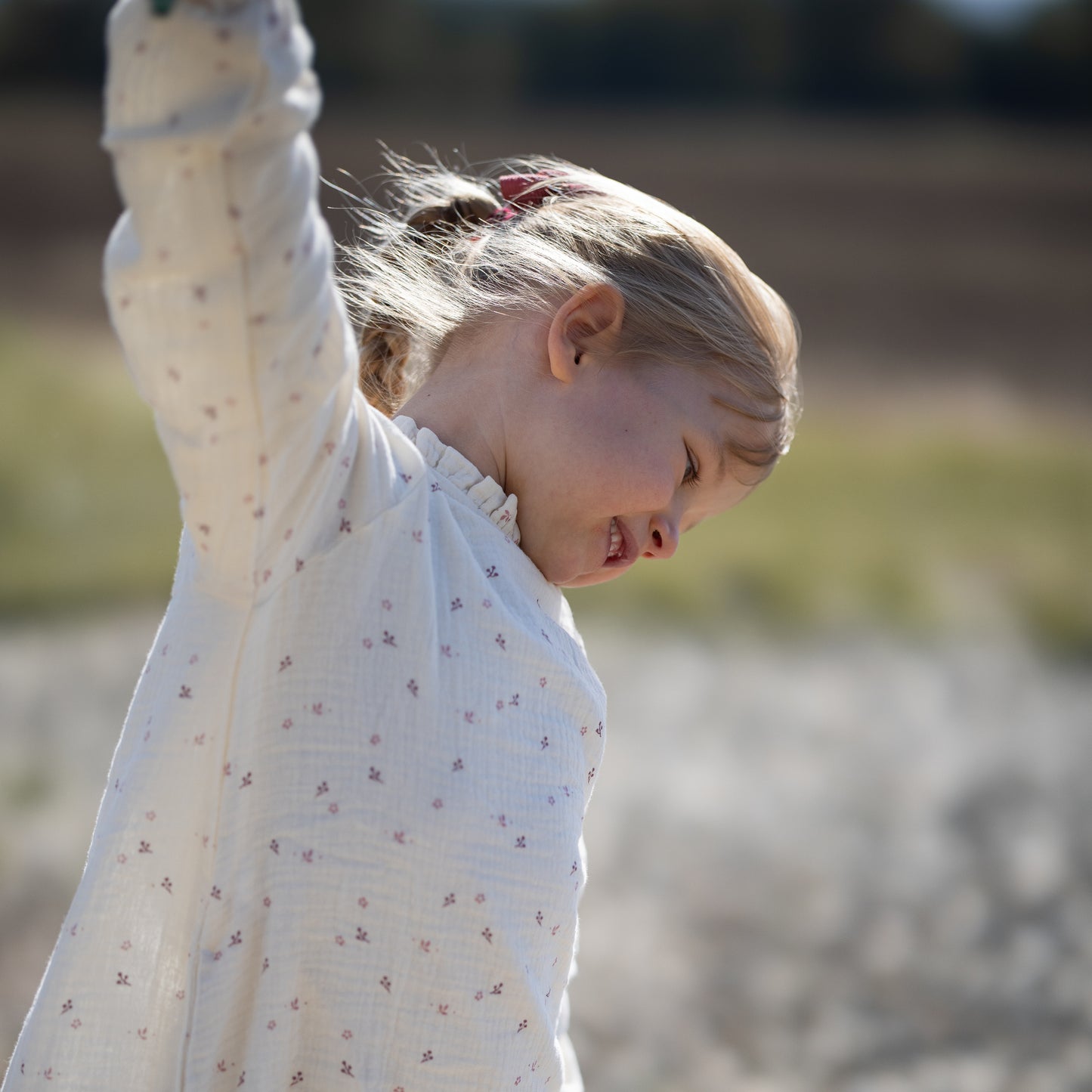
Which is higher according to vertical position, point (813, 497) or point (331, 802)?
point (331, 802)

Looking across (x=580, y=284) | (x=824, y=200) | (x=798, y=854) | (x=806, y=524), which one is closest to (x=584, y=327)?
(x=580, y=284)

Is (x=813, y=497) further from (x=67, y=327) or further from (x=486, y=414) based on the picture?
(x=486, y=414)

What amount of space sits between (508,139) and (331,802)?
4.12 metres

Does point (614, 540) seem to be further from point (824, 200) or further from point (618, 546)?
point (824, 200)

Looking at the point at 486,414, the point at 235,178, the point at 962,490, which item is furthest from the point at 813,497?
the point at 235,178

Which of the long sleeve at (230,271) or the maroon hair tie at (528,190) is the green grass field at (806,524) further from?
the long sleeve at (230,271)

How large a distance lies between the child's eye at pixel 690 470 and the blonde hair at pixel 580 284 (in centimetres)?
3

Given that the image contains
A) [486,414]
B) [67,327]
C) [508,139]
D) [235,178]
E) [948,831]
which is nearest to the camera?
[235,178]

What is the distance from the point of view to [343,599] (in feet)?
2.11

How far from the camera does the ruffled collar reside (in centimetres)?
72

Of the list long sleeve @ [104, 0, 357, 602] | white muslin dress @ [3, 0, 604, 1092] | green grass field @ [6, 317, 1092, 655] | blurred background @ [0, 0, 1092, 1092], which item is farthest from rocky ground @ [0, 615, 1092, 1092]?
long sleeve @ [104, 0, 357, 602]

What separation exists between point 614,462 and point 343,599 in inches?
6.9

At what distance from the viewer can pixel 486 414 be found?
0.74 meters

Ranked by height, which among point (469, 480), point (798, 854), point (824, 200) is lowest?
point (798, 854)
